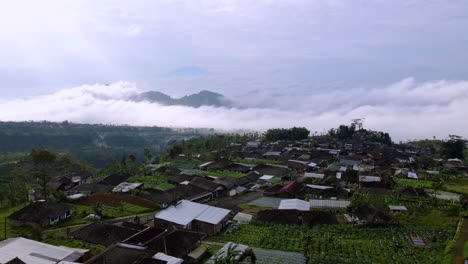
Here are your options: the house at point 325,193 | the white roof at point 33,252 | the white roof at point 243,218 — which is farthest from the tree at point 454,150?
the white roof at point 33,252

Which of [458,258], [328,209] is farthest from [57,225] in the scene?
[458,258]

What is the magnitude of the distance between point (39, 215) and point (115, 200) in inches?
326

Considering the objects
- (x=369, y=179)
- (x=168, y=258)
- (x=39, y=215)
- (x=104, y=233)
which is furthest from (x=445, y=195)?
(x=39, y=215)

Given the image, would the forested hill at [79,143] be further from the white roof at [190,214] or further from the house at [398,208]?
the house at [398,208]

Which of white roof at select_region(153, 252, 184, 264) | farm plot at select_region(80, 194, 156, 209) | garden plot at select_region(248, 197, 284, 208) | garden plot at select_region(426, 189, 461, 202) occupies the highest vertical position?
garden plot at select_region(426, 189, 461, 202)

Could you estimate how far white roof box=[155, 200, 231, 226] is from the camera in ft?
95.3

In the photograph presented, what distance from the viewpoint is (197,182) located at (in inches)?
1737

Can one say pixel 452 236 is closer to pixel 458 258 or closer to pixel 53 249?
pixel 458 258

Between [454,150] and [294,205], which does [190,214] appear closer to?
[294,205]

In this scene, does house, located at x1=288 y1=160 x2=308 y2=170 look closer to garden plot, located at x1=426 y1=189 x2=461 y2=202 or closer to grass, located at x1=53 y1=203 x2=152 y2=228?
garden plot, located at x1=426 y1=189 x2=461 y2=202

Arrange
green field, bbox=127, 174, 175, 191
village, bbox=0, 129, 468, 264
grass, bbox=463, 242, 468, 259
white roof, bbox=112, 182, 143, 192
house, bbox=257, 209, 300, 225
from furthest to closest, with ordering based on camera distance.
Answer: green field, bbox=127, 174, 175, 191
white roof, bbox=112, 182, 143, 192
house, bbox=257, 209, 300, 225
grass, bbox=463, 242, 468, 259
village, bbox=0, 129, 468, 264

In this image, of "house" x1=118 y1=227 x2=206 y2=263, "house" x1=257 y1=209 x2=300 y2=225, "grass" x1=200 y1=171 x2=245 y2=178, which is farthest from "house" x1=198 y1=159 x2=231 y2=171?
"house" x1=118 y1=227 x2=206 y2=263

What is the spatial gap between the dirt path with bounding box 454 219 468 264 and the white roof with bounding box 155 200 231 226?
16.2 meters

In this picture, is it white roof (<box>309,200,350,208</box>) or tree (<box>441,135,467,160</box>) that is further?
tree (<box>441,135,467,160</box>)
